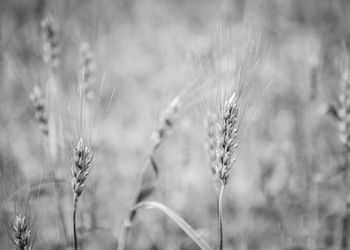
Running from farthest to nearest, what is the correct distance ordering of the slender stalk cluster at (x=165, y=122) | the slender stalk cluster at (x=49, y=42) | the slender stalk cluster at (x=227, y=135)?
the slender stalk cluster at (x=49, y=42), the slender stalk cluster at (x=165, y=122), the slender stalk cluster at (x=227, y=135)

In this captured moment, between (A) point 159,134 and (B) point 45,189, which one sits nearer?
(A) point 159,134

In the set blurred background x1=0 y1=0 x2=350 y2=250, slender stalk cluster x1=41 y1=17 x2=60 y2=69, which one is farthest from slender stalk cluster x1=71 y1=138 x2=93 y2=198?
slender stalk cluster x1=41 y1=17 x2=60 y2=69

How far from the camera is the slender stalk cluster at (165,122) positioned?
135 cm

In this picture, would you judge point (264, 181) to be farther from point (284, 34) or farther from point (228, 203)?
point (284, 34)

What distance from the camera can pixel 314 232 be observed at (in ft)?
5.82

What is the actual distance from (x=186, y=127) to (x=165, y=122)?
52 centimetres

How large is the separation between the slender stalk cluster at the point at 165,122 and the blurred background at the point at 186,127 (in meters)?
0.06

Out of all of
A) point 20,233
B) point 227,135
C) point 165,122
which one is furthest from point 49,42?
point 227,135

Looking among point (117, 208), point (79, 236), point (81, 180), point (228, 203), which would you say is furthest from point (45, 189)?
point (228, 203)

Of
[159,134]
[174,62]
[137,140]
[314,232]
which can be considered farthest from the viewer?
[174,62]

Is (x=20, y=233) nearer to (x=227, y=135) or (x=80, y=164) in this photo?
(x=80, y=164)

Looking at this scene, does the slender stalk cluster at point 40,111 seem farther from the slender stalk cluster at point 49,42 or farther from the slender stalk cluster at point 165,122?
the slender stalk cluster at point 165,122

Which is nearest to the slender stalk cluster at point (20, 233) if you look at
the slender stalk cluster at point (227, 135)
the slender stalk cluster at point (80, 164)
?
the slender stalk cluster at point (80, 164)

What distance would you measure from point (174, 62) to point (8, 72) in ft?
6.11
